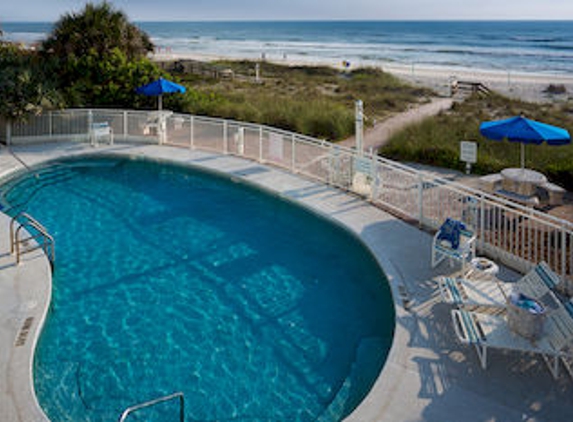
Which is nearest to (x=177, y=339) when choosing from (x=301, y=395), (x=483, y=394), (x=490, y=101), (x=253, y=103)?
(x=301, y=395)

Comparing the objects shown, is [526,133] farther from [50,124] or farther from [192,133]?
[50,124]

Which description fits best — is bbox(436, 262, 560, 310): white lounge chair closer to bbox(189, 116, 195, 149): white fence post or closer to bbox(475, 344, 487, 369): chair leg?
bbox(475, 344, 487, 369): chair leg

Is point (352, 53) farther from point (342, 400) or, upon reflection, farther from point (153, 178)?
point (342, 400)

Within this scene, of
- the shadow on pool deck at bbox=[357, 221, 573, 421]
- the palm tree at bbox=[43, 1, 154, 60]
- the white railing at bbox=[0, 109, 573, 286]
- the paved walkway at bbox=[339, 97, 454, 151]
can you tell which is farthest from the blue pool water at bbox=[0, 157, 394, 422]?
the palm tree at bbox=[43, 1, 154, 60]

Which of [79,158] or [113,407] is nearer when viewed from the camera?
[113,407]

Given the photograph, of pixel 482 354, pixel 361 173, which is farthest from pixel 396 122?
pixel 482 354

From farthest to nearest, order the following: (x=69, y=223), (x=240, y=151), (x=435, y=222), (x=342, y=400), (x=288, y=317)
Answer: (x=240, y=151) < (x=69, y=223) < (x=435, y=222) < (x=288, y=317) < (x=342, y=400)

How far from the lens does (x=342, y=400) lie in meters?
5.68

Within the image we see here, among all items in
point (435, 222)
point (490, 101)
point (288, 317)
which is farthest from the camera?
point (490, 101)

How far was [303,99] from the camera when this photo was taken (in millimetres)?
23734

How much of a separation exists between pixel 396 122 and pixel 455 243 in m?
13.9

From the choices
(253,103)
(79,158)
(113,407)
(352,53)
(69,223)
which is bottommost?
(113,407)

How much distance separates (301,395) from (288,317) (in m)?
1.67

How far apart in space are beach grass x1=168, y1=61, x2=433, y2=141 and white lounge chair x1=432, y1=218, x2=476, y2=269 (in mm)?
10088
